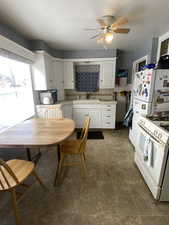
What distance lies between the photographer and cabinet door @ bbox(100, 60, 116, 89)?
3.44 m

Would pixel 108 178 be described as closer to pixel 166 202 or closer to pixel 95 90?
pixel 166 202

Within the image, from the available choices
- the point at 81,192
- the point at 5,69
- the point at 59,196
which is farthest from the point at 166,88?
the point at 5,69

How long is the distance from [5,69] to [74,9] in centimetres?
149

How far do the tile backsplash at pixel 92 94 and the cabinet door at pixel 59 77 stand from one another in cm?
32

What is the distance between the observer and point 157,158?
1.33 meters

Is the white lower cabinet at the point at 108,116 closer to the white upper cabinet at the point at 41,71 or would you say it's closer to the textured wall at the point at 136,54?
the textured wall at the point at 136,54

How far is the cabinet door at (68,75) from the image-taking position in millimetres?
3562

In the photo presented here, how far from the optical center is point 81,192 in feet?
5.08

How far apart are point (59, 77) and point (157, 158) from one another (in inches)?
124

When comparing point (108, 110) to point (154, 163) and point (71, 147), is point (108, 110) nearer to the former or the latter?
point (71, 147)

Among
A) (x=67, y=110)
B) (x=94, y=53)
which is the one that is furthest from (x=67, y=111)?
(x=94, y=53)

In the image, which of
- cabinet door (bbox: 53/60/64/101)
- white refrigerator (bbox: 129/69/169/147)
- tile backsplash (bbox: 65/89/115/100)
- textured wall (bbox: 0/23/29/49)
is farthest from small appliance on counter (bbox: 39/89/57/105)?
white refrigerator (bbox: 129/69/169/147)

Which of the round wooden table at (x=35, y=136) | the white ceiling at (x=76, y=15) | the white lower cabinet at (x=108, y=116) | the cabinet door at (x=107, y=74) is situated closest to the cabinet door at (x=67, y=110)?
the white lower cabinet at (x=108, y=116)

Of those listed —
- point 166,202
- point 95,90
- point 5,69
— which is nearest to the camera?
point 166,202
